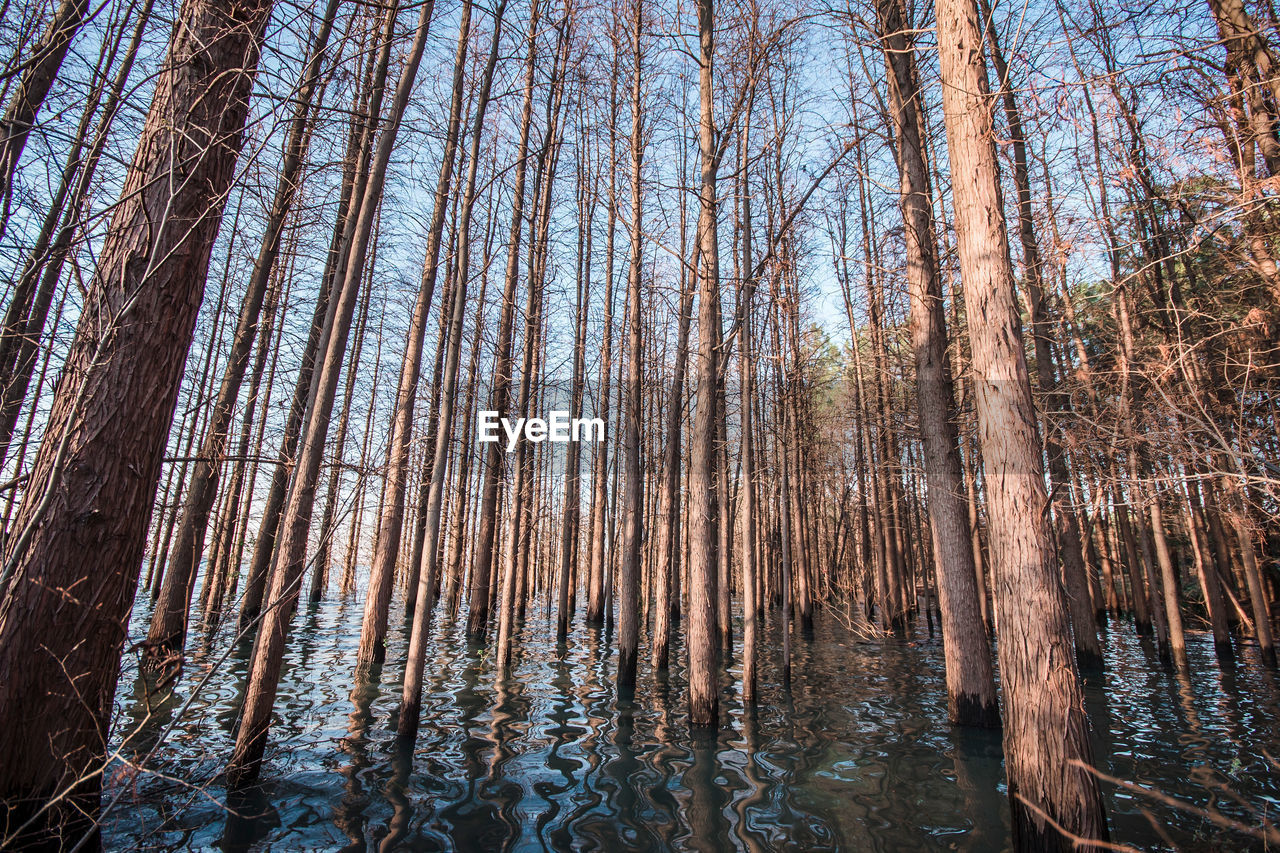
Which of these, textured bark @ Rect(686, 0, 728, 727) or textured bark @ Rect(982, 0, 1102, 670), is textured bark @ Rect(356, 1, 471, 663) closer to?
textured bark @ Rect(686, 0, 728, 727)

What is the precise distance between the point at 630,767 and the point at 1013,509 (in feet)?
11.7

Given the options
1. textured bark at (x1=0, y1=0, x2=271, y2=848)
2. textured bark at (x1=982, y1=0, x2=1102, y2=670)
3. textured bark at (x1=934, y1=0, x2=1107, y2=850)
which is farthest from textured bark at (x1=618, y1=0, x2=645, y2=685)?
textured bark at (x1=0, y1=0, x2=271, y2=848)

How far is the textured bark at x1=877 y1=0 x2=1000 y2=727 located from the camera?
5969 mm

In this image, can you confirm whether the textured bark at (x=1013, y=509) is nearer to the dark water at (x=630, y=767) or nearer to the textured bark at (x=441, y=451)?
the dark water at (x=630, y=767)

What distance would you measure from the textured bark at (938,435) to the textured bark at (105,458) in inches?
230

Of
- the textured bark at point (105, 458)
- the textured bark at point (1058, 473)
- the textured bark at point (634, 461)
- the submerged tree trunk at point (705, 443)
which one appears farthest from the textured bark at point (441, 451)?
the textured bark at point (1058, 473)

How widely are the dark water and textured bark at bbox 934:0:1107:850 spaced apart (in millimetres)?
529

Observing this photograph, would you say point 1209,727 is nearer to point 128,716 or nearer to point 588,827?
point 588,827

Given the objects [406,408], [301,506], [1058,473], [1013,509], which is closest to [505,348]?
[406,408]

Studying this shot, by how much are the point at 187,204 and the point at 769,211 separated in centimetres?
881

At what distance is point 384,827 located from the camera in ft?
11.7

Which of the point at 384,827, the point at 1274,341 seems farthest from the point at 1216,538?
the point at 384,827

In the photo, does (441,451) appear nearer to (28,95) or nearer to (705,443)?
(705,443)

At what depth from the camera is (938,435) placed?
21.1 ft
